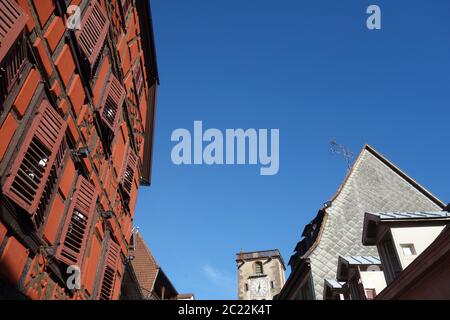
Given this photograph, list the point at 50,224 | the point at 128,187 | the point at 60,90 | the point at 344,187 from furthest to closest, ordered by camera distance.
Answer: the point at 344,187 → the point at 128,187 → the point at 60,90 → the point at 50,224

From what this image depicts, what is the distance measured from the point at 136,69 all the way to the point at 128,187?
14.0 ft

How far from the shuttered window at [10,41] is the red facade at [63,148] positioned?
2 cm

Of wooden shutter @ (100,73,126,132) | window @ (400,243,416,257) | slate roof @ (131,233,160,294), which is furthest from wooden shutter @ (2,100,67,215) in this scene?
slate roof @ (131,233,160,294)

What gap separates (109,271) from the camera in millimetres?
9992

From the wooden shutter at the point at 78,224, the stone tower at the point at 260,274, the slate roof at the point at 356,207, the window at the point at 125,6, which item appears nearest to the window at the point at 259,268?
the stone tower at the point at 260,274

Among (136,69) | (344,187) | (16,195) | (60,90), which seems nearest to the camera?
(16,195)

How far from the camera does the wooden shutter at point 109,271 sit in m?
9.60

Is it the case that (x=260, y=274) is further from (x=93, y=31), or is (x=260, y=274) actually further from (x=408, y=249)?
(x=93, y=31)

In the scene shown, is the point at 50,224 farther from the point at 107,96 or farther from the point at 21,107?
the point at 107,96

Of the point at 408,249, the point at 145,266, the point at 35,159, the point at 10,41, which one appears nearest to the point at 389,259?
the point at 408,249

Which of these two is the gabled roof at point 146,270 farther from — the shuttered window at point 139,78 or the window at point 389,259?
the window at point 389,259

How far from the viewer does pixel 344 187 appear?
70.2 feet

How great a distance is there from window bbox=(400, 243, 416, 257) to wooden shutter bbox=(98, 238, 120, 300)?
7.71m

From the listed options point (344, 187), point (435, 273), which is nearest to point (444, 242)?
point (435, 273)
